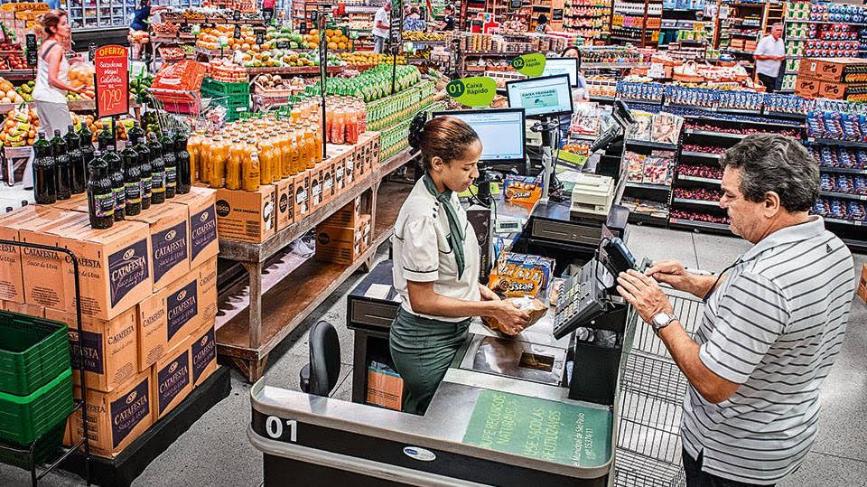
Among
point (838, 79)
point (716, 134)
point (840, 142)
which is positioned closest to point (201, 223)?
point (716, 134)

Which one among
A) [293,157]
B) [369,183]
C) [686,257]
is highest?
[293,157]

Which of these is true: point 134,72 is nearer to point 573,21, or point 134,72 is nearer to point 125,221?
point 125,221

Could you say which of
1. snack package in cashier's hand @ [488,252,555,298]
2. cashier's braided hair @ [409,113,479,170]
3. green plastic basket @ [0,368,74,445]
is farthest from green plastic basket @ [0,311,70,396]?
snack package in cashier's hand @ [488,252,555,298]

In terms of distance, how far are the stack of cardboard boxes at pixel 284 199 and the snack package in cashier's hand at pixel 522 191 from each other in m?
1.18

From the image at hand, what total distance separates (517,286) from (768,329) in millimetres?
1459

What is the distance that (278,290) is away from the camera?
17.1 feet

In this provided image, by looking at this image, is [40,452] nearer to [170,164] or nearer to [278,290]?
[170,164]

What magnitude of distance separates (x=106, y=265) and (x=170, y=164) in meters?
0.79

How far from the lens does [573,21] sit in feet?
61.5

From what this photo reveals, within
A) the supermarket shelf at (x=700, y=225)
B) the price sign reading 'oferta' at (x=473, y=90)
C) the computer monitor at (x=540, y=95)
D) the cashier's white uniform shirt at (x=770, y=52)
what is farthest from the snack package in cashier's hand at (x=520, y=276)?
the cashier's white uniform shirt at (x=770, y=52)

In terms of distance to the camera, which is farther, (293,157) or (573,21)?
(573,21)

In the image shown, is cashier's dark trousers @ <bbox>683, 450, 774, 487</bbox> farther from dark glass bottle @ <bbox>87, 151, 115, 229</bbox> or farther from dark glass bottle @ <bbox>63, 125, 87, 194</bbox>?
dark glass bottle @ <bbox>63, 125, 87, 194</bbox>

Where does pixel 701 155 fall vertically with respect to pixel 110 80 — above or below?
below

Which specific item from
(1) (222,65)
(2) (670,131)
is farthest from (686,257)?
(1) (222,65)
